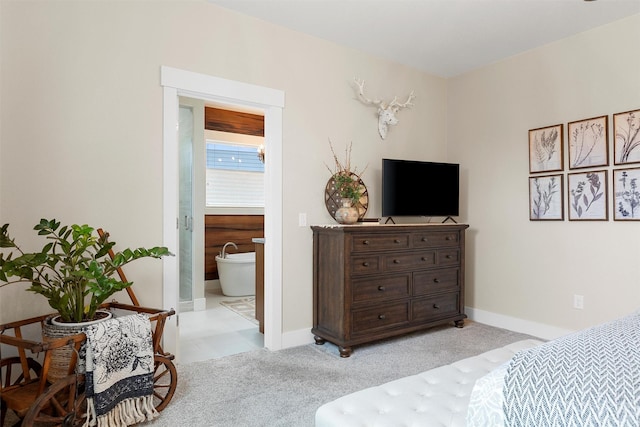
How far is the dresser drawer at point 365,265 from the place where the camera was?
10.1 ft

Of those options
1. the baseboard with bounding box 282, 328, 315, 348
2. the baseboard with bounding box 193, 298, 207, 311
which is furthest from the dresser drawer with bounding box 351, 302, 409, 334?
the baseboard with bounding box 193, 298, 207, 311

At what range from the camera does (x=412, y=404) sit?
1.50 metres

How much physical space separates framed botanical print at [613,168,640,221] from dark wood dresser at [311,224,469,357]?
1.27m

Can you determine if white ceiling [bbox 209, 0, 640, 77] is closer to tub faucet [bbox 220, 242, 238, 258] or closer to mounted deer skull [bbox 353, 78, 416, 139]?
mounted deer skull [bbox 353, 78, 416, 139]

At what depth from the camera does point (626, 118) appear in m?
3.03

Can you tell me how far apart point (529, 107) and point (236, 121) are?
399 centimetres

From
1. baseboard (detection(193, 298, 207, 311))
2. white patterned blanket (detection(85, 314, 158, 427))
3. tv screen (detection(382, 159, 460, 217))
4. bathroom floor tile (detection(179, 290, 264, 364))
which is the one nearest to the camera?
white patterned blanket (detection(85, 314, 158, 427))

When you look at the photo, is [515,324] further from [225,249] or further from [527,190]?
[225,249]

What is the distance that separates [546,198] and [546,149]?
45 centimetres

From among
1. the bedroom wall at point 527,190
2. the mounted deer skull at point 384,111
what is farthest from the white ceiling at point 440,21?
the mounted deer skull at point 384,111

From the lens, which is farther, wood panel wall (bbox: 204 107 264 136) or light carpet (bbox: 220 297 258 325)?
wood panel wall (bbox: 204 107 264 136)

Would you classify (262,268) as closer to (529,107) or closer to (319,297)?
(319,297)

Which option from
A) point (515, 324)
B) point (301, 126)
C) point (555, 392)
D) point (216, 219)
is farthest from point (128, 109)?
point (515, 324)

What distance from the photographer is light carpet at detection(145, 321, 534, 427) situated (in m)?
2.13
